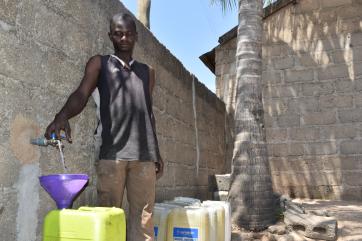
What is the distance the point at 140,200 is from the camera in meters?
2.54

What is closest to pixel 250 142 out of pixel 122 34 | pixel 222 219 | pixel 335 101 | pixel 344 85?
pixel 222 219

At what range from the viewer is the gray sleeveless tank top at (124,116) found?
2438 mm

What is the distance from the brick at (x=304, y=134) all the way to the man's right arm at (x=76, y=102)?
5.89m

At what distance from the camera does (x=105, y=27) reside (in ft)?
11.0

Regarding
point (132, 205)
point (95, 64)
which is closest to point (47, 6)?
point (95, 64)

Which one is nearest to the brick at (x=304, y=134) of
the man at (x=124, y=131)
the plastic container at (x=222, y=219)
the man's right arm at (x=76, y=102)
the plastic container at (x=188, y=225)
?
the plastic container at (x=222, y=219)

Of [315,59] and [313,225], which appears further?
[315,59]

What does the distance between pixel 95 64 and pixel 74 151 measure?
701mm

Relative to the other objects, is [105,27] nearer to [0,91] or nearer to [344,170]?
[0,91]

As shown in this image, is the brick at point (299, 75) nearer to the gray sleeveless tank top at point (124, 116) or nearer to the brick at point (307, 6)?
the brick at point (307, 6)

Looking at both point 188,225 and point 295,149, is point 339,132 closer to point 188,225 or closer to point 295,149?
point 295,149

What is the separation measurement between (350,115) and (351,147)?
0.59m

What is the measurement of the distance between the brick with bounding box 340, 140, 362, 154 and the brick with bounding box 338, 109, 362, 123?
387mm

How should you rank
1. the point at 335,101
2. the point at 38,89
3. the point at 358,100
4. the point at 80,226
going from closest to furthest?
1. the point at 80,226
2. the point at 38,89
3. the point at 358,100
4. the point at 335,101
